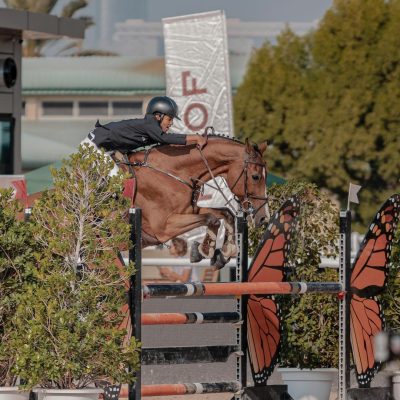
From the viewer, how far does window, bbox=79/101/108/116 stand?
52844 millimetres

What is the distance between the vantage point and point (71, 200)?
6.04 m

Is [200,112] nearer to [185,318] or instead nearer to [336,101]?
[336,101]

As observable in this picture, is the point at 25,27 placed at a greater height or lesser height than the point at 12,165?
greater

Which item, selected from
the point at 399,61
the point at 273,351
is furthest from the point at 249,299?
the point at 399,61

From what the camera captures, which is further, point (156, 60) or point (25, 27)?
point (156, 60)

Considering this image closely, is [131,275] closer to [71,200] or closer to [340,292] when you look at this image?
[71,200]

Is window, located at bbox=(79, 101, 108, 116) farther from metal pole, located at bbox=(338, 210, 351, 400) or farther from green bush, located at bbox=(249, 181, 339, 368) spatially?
metal pole, located at bbox=(338, 210, 351, 400)

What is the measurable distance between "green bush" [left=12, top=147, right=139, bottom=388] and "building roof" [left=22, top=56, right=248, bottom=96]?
4498cm

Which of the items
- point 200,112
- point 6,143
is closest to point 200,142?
point 6,143

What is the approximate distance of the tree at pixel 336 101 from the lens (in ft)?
111

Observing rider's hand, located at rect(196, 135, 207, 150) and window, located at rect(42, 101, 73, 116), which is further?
window, located at rect(42, 101, 73, 116)

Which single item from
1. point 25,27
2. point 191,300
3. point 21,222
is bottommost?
point 191,300

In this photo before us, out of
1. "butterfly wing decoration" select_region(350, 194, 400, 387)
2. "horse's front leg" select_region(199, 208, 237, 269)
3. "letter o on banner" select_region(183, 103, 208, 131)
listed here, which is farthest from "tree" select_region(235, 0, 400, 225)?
"butterfly wing decoration" select_region(350, 194, 400, 387)

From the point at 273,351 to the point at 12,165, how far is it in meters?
11.8
